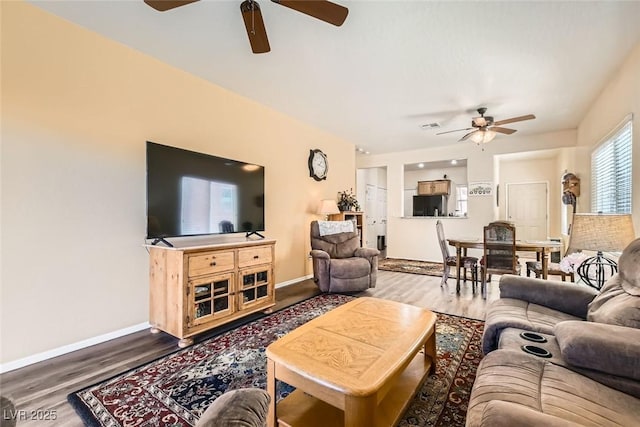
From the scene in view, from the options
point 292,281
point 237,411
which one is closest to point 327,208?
point 292,281

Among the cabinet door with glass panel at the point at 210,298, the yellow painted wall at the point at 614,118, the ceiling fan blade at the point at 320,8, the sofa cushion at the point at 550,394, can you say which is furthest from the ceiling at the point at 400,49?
the sofa cushion at the point at 550,394

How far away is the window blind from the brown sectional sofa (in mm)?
1975

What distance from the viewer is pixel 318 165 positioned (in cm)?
509

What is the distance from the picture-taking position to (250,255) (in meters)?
3.03

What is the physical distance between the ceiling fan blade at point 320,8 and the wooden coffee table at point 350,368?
196 centimetres

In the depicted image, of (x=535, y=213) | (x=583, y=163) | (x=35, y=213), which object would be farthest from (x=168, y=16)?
(x=535, y=213)

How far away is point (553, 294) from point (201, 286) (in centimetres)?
280

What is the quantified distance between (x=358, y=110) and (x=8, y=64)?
11.8 ft

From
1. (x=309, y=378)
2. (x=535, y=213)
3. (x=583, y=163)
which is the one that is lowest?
(x=309, y=378)

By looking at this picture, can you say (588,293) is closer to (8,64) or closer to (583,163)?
(583,163)

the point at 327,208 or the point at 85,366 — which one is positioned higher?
the point at 327,208

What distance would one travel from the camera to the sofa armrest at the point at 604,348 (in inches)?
44.6

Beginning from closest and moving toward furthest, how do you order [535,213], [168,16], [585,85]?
[168,16] < [585,85] < [535,213]

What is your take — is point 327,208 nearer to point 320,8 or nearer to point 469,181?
point 320,8
